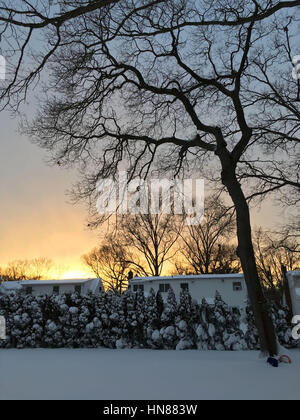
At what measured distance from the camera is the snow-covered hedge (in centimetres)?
1034

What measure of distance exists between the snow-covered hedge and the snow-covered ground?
1404 millimetres

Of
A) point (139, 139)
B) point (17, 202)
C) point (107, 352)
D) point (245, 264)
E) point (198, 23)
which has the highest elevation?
point (198, 23)

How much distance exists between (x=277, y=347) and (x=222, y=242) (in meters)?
29.5

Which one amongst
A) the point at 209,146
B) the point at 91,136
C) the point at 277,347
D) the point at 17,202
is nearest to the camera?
the point at 277,347

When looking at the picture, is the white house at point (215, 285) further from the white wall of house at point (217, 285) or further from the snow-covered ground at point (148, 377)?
the snow-covered ground at point (148, 377)

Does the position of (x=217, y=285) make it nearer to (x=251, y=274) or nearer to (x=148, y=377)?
(x=251, y=274)

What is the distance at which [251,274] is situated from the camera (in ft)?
26.4

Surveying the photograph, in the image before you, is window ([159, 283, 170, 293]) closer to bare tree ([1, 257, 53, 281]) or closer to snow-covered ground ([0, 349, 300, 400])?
snow-covered ground ([0, 349, 300, 400])

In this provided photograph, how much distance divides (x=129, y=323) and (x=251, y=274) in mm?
4934

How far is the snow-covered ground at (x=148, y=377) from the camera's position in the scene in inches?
196

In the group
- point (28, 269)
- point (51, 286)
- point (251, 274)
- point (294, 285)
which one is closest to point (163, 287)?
point (51, 286)
